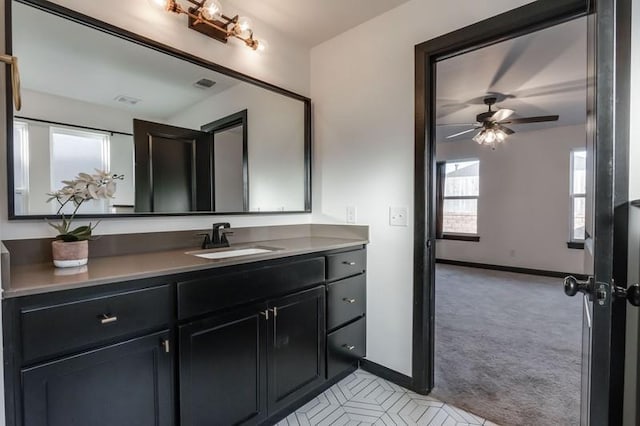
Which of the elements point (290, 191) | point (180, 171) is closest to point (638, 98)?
point (290, 191)

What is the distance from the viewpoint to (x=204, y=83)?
6.17ft

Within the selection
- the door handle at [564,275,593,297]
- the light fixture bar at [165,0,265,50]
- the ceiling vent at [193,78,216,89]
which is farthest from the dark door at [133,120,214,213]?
the door handle at [564,275,593,297]

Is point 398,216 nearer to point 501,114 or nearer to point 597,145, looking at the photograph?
point 597,145

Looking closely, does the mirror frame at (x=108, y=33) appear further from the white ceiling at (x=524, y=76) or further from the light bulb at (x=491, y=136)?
the light bulb at (x=491, y=136)

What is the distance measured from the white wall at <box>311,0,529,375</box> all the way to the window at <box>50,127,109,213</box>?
1.47 metres

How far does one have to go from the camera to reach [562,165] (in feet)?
16.0

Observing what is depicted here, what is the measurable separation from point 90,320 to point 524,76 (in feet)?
12.4

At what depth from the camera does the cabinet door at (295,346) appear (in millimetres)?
1590

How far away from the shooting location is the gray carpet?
1792mm

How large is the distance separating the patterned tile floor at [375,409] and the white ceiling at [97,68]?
1878 mm

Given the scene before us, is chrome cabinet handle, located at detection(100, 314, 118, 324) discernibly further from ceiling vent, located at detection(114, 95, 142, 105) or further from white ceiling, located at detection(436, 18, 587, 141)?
white ceiling, located at detection(436, 18, 587, 141)

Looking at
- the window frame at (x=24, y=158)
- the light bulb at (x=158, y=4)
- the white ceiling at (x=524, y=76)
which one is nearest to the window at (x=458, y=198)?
the white ceiling at (x=524, y=76)

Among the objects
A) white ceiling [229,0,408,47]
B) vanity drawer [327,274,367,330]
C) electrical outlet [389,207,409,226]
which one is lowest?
vanity drawer [327,274,367,330]

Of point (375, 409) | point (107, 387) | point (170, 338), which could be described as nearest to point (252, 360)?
point (170, 338)
